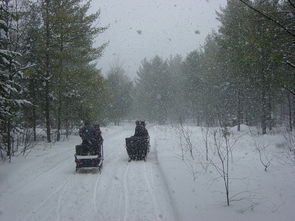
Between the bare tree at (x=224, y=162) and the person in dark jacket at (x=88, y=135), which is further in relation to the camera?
the person in dark jacket at (x=88, y=135)

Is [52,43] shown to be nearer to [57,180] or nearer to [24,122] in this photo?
[24,122]

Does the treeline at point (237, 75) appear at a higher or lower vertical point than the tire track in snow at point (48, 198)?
higher

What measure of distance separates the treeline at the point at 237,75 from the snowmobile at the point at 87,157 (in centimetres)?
478

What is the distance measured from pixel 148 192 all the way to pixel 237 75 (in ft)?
65.4

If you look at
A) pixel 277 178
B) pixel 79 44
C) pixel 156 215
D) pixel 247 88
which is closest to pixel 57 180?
pixel 156 215

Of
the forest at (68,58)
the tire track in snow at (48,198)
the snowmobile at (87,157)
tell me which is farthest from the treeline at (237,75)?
the tire track in snow at (48,198)

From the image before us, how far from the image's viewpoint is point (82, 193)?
8445mm

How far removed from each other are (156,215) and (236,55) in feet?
65.3

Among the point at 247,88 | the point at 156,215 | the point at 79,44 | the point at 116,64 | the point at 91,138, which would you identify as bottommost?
the point at 156,215

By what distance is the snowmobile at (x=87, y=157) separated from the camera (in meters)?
11.4

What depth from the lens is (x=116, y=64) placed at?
6353 centimetres

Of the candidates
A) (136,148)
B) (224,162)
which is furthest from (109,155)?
(224,162)

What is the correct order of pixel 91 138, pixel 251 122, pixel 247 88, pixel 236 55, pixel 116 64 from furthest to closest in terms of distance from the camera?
pixel 116 64 → pixel 251 122 → pixel 247 88 → pixel 236 55 → pixel 91 138

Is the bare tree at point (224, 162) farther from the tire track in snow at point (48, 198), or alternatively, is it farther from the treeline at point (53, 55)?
the treeline at point (53, 55)
